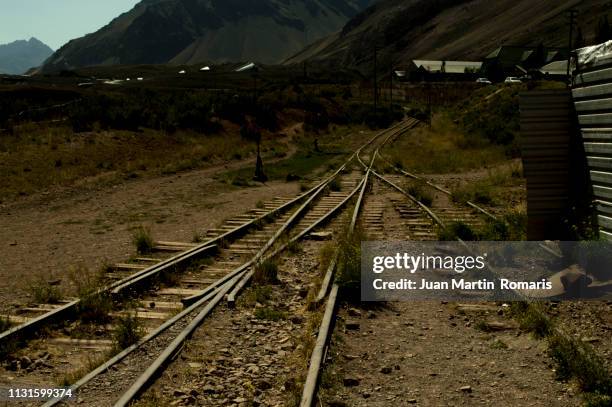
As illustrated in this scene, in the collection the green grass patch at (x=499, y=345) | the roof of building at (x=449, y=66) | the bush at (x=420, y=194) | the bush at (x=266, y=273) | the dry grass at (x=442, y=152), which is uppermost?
the roof of building at (x=449, y=66)

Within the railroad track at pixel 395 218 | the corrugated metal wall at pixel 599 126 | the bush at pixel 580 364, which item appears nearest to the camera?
the bush at pixel 580 364

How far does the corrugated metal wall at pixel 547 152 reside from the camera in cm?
924

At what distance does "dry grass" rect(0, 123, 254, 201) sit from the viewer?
67.1 feet

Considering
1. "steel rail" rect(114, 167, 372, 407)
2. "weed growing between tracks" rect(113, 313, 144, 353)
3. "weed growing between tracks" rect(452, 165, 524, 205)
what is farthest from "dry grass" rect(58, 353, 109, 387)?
"weed growing between tracks" rect(452, 165, 524, 205)

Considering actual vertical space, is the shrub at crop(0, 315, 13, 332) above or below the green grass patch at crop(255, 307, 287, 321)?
above

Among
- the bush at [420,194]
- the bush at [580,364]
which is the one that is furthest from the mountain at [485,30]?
the bush at [580,364]

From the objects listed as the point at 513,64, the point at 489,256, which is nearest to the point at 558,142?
the point at 489,256

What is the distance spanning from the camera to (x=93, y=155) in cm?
2492

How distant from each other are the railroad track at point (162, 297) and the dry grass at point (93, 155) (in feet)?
33.9

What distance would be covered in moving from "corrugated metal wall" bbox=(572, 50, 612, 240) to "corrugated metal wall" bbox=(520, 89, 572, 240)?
43cm

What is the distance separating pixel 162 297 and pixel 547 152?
22.2ft

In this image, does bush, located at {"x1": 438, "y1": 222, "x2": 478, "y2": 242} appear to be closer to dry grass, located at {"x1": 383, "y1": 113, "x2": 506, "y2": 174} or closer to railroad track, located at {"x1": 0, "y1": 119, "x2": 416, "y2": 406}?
railroad track, located at {"x1": 0, "y1": 119, "x2": 416, "y2": 406}

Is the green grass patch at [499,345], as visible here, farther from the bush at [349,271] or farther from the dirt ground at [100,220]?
the dirt ground at [100,220]

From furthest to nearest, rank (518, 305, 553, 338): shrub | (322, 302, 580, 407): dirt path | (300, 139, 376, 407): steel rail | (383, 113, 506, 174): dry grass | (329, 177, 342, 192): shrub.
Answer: (383, 113, 506, 174): dry grass
(329, 177, 342, 192): shrub
(518, 305, 553, 338): shrub
(322, 302, 580, 407): dirt path
(300, 139, 376, 407): steel rail
